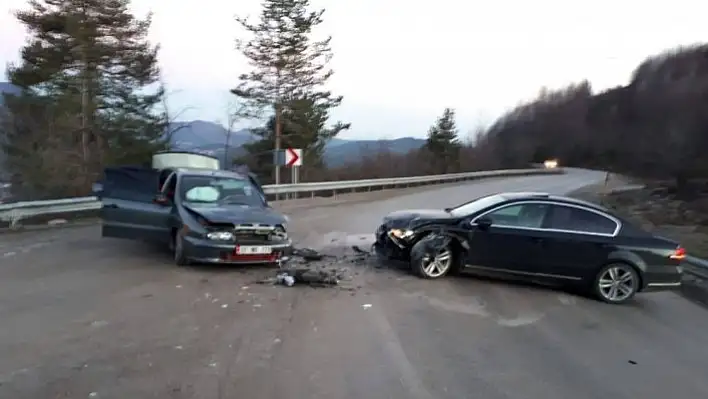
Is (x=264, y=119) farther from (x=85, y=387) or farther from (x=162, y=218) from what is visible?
(x=85, y=387)

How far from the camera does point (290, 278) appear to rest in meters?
8.96

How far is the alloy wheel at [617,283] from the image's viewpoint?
30.4 ft

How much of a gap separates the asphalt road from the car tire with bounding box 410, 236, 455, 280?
0.75 ft

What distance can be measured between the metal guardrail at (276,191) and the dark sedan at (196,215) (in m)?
3.89

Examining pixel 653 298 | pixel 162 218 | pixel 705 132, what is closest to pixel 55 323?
pixel 162 218

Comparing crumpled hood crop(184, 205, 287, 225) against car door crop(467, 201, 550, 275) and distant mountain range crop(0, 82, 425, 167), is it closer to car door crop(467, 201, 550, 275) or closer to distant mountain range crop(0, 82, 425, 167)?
car door crop(467, 201, 550, 275)

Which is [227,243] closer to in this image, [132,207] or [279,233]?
[279,233]

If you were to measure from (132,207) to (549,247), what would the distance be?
7138mm

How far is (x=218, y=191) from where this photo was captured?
1113 cm

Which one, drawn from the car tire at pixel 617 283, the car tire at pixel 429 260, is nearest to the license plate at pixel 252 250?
the car tire at pixel 429 260

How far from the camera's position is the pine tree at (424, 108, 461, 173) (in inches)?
2437

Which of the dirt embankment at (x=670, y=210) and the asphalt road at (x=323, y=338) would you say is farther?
the dirt embankment at (x=670, y=210)

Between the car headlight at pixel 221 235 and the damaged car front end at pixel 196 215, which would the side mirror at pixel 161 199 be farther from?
the car headlight at pixel 221 235

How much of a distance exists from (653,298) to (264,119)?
29.7 m
